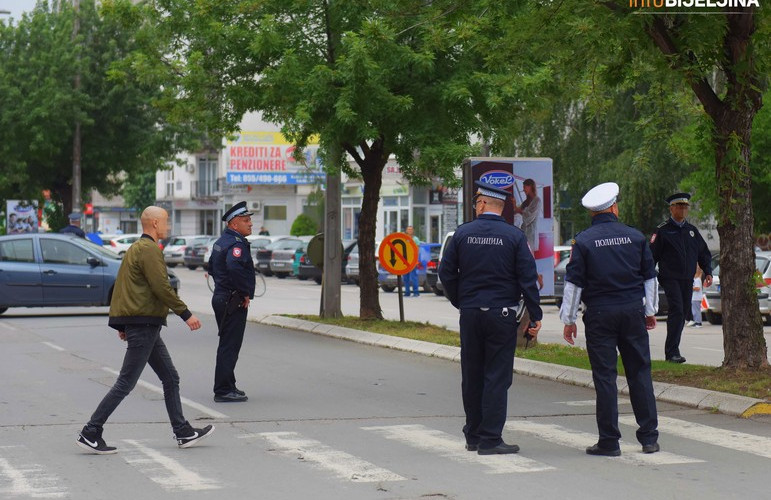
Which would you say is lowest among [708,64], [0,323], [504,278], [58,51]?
[0,323]

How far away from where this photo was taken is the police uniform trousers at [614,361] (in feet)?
28.6

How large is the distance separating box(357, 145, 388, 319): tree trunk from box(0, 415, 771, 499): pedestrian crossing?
34.1ft

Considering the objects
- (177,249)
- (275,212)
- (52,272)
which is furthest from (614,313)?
(275,212)

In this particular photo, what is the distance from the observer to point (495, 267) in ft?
28.6

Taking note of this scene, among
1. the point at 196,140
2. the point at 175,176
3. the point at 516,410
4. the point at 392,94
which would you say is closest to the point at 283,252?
the point at 196,140

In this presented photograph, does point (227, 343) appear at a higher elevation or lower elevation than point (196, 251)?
higher

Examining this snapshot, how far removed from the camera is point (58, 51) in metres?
43.9

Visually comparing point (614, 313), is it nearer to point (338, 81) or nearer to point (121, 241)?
point (338, 81)

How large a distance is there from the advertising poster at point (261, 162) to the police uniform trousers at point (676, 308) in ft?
176

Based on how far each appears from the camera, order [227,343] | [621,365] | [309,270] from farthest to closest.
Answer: [309,270]
[621,365]
[227,343]

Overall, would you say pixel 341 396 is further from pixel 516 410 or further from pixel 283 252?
pixel 283 252

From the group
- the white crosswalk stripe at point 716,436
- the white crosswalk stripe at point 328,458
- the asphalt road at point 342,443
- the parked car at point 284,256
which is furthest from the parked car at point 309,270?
the white crosswalk stripe at point 328,458

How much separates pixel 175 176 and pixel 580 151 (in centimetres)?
5189

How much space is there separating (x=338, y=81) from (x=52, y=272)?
24.1 feet
